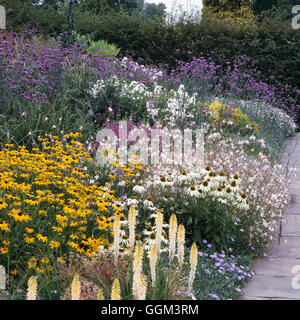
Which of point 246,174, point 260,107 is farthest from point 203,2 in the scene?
point 246,174

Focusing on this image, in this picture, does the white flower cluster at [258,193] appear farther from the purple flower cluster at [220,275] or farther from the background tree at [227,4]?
the background tree at [227,4]

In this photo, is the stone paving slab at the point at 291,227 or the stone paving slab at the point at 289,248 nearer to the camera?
the stone paving slab at the point at 289,248

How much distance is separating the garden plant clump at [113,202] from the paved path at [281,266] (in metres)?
0.13

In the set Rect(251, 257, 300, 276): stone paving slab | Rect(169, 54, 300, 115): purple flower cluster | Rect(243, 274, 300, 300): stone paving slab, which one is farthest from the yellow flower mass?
Rect(169, 54, 300, 115): purple flower cluster

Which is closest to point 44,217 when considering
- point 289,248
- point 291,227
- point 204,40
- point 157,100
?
point 289,248

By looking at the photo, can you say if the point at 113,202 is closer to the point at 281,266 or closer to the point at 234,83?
the point at 281,266

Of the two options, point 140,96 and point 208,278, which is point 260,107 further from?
point 208,278

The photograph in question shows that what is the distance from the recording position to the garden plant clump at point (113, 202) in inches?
119

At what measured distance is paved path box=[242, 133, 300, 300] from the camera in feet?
12.7

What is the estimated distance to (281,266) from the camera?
14.7 feet

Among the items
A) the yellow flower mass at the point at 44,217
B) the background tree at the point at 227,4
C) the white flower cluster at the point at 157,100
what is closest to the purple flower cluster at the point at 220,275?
the yellow flower mass at the point at 44,217

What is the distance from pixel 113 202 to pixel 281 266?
178 cm
